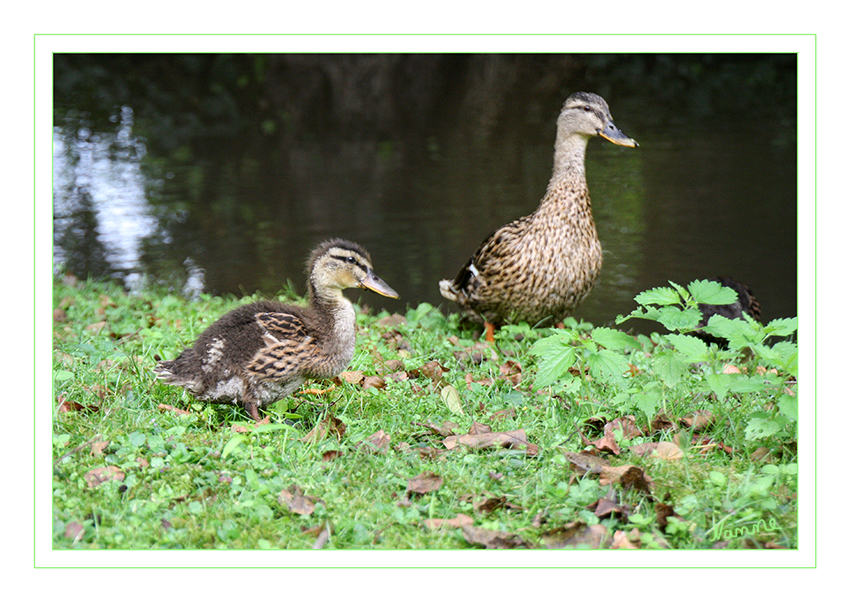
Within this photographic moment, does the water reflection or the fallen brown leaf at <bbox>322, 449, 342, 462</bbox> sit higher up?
the water reflection

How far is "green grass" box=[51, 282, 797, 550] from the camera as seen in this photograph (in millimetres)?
2969

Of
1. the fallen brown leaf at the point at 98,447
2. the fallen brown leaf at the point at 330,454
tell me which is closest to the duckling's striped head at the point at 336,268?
the fallen brown leaf at the point at 330,454

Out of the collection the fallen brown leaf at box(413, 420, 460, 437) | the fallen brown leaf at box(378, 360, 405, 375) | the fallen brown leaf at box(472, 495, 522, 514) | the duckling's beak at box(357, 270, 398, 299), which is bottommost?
the fallen brown leaf at box(472, 495, 522, 514)

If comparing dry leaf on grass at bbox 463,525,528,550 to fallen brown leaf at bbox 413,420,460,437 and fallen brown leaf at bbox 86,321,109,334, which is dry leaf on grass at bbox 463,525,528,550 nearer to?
fallen brown leaf at bbox 413,420,460,437

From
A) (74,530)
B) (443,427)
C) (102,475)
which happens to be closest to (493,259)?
(443,427)

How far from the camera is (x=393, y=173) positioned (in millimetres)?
12375

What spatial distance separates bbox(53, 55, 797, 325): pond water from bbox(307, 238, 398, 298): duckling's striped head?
1850 mm

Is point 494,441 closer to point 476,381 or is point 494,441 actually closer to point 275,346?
point 476,381

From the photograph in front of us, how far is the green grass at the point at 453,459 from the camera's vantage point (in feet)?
9.74

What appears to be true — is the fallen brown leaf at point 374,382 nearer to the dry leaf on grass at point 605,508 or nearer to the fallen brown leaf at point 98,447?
the fallen brown leaf at point 98,447

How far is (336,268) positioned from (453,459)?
1333mm

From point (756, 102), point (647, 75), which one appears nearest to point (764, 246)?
point (756, 102)

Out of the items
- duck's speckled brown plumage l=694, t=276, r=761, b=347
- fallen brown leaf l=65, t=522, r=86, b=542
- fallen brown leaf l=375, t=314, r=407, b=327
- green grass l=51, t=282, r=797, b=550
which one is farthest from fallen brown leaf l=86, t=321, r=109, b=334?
duck's speckled brown plumage l=694, t=276, r=761, b=347

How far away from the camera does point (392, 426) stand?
3914mm
